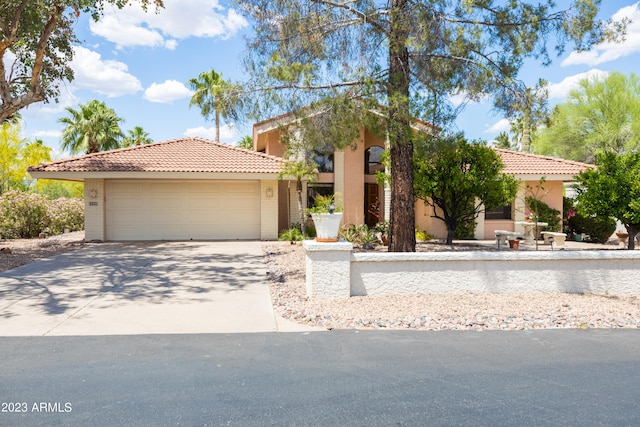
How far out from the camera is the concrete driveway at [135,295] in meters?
6.27

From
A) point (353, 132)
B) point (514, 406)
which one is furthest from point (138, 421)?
point (353, 132)

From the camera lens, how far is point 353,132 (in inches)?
398

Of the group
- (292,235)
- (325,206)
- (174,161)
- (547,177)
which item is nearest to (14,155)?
(174,161)

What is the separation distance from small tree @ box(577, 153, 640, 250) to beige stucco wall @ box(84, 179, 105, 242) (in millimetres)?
16141

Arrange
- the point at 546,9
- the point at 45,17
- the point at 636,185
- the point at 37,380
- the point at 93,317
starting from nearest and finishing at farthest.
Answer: the point at 37,380 < the point at 93,317 < the point at 546,9 < the point at 636,185 < the point at 45,17

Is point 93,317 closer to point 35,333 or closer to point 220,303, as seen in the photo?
point 35,333

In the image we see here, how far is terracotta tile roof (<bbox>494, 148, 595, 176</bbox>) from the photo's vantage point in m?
18.3

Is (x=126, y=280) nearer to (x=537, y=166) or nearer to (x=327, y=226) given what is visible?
(x=327, y=226)

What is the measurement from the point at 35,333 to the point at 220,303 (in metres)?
2.70

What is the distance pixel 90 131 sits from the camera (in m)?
30.5

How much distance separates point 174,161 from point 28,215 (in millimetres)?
7470

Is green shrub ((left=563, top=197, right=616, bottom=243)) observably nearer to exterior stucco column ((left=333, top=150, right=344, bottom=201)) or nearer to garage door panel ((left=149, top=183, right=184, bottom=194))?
exterior stucco column ((left=333, top=150, right=344, bottom=201))

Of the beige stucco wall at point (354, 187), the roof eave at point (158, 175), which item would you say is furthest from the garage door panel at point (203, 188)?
the beige stucco wall at point (354, 187)

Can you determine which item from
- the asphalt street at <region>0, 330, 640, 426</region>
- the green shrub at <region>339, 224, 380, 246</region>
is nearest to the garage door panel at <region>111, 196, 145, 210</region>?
the green shrub at <region>339, 224, 380, 246</region>
